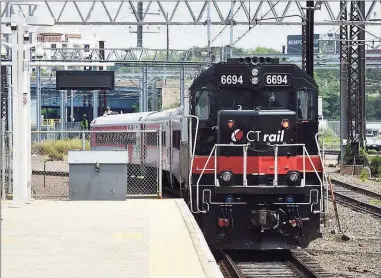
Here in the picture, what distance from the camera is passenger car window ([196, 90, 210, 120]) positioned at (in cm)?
1518

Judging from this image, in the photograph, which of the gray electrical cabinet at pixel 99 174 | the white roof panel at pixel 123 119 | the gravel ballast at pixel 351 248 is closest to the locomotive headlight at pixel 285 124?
the gravel ballast at pixel 351 248

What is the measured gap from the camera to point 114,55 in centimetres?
5256

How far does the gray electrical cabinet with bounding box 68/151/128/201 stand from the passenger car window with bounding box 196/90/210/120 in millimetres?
3791

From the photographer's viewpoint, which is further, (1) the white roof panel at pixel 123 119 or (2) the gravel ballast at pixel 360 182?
(2) the gravel ballast at pixel 360 182

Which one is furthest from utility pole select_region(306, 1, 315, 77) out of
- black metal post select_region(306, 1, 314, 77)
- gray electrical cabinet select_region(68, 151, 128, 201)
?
gray electrical cabinet select_region(68, 151, 128, 201)

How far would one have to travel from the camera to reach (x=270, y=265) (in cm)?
1473

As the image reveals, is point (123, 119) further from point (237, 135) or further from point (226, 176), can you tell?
point (226, 176)

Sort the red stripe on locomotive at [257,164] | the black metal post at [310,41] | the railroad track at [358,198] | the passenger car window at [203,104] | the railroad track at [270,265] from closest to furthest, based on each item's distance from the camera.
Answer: the railroad track at [270,265]
the red stripe on locomotive at [257,164]
the passenger car window at [203,104]
the railroad track at [358,198]
the black metal post at [310,41]

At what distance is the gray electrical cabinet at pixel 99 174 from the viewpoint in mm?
18516

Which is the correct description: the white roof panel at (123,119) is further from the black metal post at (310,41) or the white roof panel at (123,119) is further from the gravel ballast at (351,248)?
the gravel ballast at (351,248)

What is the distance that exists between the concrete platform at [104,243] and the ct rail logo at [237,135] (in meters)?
1.51

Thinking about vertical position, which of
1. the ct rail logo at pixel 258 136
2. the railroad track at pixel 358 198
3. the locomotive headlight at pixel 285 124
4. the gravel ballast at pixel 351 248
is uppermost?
the locomotive headlight at pixel 285 124

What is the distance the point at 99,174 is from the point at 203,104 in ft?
13.8

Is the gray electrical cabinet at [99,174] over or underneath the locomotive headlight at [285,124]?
underneath
